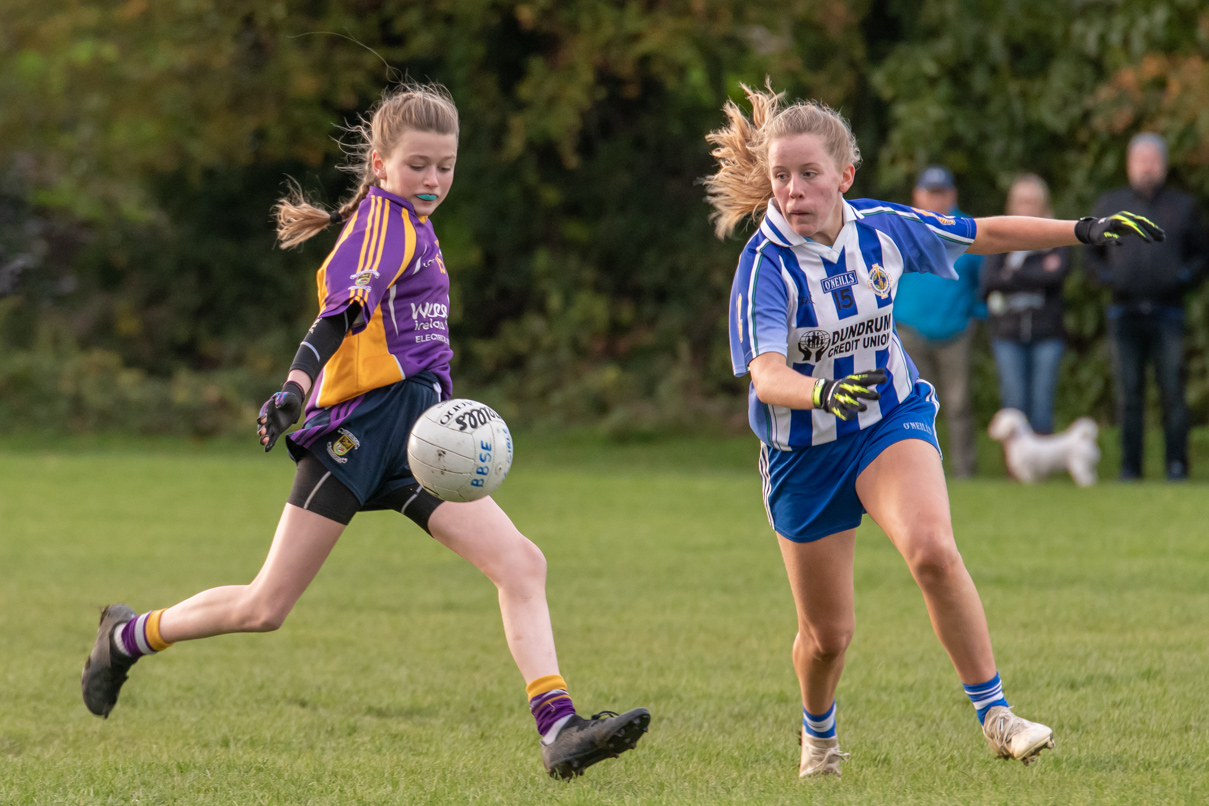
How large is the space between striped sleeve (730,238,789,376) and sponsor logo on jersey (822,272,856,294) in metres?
0.12

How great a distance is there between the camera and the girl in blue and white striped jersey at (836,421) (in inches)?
175

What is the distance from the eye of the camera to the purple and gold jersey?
4758mm

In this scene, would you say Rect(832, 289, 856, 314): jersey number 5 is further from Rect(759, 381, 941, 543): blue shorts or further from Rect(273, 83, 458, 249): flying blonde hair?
Rect(273, 83, 458, 249): flying blonde hair

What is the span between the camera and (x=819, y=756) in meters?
4.83

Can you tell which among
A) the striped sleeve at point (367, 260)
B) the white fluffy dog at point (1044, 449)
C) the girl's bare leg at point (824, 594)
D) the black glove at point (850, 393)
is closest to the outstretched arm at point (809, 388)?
the black glove at point (850, 393)

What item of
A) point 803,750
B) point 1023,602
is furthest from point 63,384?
point 803,750

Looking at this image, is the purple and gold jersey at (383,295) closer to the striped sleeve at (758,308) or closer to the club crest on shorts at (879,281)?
the striped sleeve at (758,308)

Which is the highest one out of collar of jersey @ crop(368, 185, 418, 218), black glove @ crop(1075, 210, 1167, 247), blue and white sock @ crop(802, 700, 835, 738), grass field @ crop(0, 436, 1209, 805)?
collar of jersey @ crop(368, 185, 418, 218)

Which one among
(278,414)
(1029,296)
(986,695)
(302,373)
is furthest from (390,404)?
(1029,296)

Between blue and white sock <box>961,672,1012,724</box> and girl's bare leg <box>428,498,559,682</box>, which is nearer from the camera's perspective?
blue and white sock <box>961,672,1012,724</box>

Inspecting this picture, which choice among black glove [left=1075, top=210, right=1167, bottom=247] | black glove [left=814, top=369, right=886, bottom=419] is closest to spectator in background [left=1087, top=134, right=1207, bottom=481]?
black glove [left=1075, top=210, right=1167, bottom=247]

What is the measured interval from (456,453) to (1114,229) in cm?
213

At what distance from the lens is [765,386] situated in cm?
426

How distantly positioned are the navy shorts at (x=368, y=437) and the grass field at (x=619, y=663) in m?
0.89
